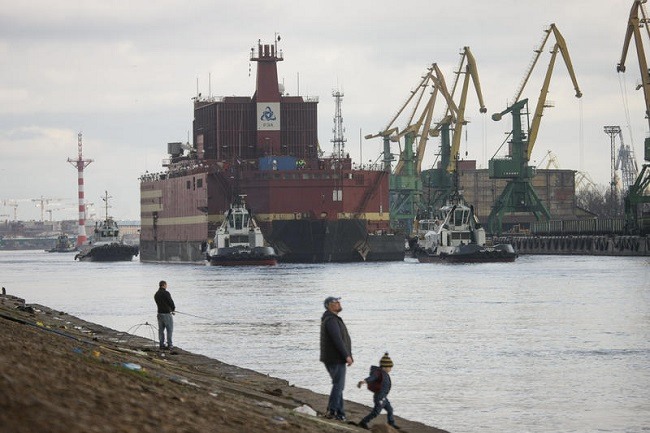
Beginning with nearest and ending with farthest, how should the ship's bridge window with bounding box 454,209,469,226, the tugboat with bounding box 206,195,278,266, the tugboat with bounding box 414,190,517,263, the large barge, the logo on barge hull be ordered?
the tugboat with bounding box 206,195,278,266
the tugboat with bounding box 414,190,517,263
the ship's bridge window with bounding box 454,209,469,226
the large barge
the logo on barge hull

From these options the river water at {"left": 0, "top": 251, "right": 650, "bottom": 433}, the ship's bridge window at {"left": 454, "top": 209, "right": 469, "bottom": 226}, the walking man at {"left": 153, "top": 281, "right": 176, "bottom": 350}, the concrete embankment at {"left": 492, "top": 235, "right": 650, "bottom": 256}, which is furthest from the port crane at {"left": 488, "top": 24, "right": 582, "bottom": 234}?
the walking man at {"left": 153, "top": 281, "right": 176, "bottom": 350}

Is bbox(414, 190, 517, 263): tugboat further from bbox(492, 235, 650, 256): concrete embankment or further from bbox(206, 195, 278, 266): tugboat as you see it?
bbox(492, 235, 650, 256): concrete embankment

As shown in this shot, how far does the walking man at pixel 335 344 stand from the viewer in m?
18.2

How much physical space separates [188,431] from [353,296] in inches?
1809

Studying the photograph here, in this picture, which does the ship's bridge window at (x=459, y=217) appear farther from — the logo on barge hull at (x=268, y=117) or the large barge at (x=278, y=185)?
the logo on barge hull at (x=268, y=117)

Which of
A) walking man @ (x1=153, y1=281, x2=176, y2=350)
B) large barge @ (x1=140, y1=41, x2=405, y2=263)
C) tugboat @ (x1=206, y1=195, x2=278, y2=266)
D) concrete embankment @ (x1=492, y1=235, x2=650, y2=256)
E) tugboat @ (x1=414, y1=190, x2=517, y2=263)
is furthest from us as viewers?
concrete embankment @ (x1=492, y1=235, x2=650, y2=256)

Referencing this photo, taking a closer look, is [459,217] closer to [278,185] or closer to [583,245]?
[278,185]

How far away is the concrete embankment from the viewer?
393 ft

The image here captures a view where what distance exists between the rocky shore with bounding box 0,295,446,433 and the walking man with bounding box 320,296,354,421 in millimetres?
653

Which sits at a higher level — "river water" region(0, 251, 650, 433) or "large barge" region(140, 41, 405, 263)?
"large barge" region(140, 41, 405, 263)

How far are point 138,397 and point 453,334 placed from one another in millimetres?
23329

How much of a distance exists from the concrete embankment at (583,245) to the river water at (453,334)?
134 ft

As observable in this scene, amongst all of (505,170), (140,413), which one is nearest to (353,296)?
(140,413)

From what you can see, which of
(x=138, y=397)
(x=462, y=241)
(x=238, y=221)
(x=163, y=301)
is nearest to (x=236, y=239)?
(x=238, y=221)
